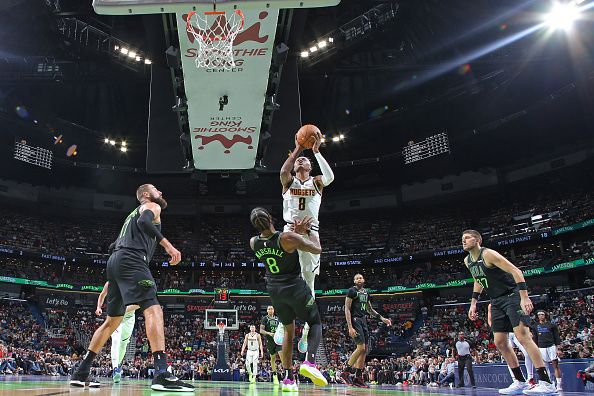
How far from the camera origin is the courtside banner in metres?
11.5

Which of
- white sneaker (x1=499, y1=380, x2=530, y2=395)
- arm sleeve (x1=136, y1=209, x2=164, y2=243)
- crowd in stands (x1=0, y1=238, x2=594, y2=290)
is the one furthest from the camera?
crowd in stands (x1=0, y1=238, x2=594, y2=290)

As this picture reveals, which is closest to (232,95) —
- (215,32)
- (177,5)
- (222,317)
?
(215,32)

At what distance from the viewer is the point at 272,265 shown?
5.74m

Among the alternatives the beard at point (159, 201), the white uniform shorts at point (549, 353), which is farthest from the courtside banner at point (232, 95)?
the white uniform shorts at point (549, 353)

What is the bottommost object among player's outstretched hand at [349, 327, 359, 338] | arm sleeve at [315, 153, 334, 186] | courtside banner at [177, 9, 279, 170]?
player's outstretched hand at [349, 327, 359, 338]

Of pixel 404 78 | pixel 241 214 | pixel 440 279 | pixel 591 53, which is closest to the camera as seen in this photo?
pixel 591 53

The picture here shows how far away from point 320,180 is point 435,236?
1227 inches

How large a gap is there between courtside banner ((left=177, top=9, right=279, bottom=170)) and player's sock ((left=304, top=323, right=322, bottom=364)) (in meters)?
7.57

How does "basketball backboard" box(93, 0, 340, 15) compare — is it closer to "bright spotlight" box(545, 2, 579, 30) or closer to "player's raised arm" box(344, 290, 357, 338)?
"player's raised arm" box(344, 290, 357, 338)

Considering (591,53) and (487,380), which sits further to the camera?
(591,53)

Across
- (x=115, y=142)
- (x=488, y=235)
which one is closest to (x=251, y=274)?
(x=115, y=142)

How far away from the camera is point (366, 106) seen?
31.2m

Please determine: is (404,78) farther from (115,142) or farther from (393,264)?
(115,142)

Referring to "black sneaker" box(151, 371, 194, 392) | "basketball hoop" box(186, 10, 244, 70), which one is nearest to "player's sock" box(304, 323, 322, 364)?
"black sneaker" box(151, 371, 194, 392)
